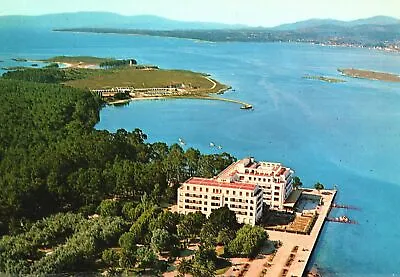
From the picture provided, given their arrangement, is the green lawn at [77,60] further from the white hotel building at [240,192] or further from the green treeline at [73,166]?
the white hotel building at [240,192]

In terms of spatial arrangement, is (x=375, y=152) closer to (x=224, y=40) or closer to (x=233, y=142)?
(x=233, y=142)

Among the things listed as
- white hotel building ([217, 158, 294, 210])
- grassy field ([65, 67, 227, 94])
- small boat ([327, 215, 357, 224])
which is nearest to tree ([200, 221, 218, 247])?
white hotel building ([217, 158, 294, 210])

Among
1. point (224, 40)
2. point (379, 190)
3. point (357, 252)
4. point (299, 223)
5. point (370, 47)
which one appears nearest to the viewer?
point (357, 252)

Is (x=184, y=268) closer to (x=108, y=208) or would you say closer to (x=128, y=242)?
(x=128, y=242)

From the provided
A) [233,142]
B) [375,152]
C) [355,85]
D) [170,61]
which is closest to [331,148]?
[375,152]

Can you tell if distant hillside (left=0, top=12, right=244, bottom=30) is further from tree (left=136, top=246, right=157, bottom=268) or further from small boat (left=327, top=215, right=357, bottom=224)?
tree (left=136, top=246, right=157, bottom=268)

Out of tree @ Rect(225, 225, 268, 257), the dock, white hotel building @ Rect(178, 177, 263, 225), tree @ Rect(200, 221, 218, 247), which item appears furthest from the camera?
white hotel building @ Rect(178, 177, 263, 225)

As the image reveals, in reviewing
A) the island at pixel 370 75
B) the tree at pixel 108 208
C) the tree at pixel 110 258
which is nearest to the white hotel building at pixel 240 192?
the tree at pixel 108 208
